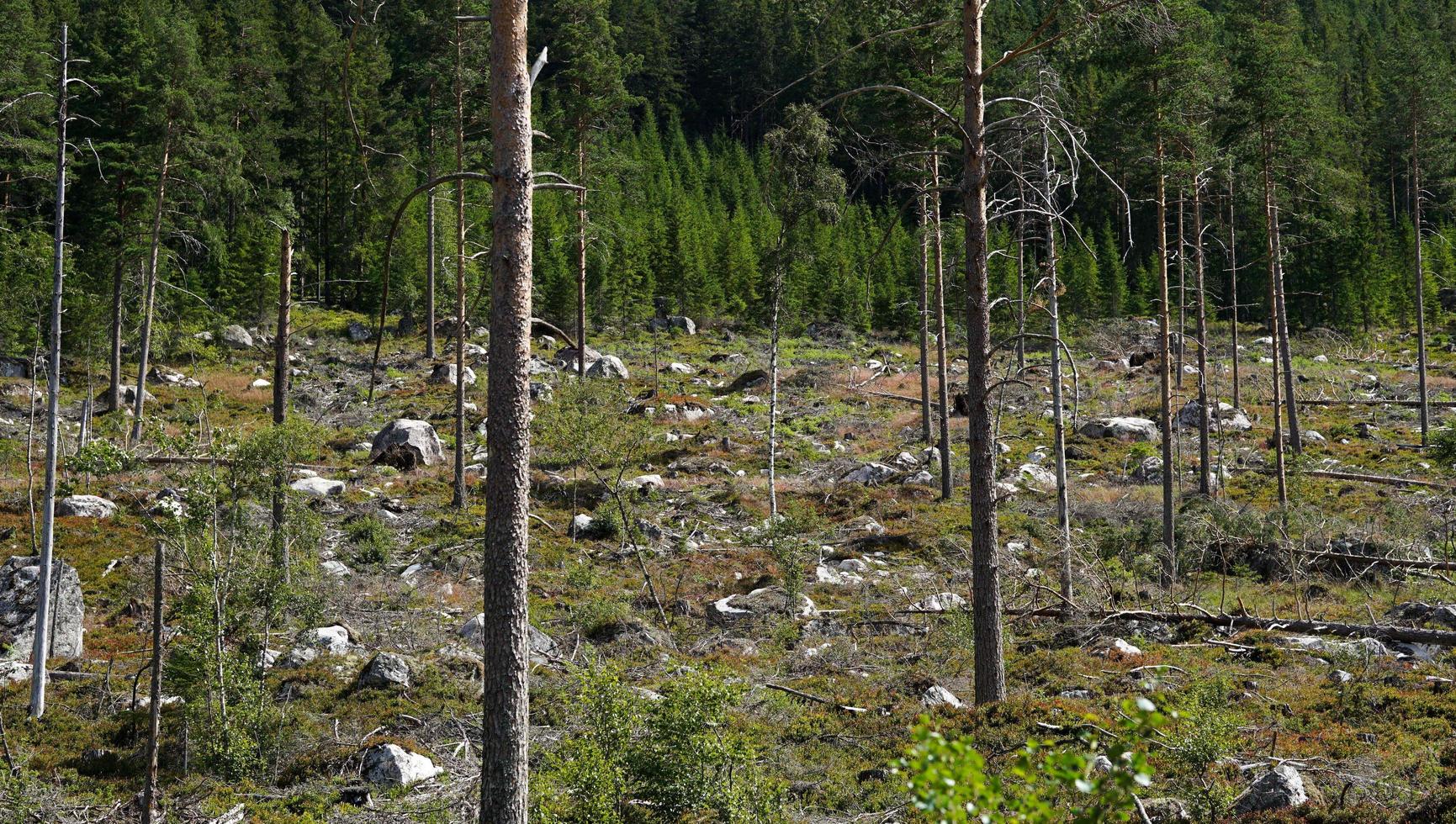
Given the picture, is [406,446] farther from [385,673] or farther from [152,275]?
[385,673]

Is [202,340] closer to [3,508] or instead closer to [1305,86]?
[3,508]

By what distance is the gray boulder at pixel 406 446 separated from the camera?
26.8 m

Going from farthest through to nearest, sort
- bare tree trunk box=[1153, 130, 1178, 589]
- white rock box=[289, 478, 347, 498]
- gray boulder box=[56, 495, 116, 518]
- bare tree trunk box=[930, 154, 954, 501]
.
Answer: bare tree trunk box=[930, 154, 954, 501] → white rock box=[289, 478, 347, 498] → gray boulder box=[56, 495, 116, 518] → bare tree trunk box=[1153, 130, 1178, 589]

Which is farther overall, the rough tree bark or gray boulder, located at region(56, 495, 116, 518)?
gray boulder, located at region(56, 495, 116, 518)

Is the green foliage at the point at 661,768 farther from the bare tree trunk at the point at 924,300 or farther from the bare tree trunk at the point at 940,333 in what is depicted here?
the bare tree trunk at the point at 924,300

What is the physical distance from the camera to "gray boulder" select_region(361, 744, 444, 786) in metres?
10.2

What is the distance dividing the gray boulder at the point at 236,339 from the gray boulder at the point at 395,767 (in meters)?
36.3

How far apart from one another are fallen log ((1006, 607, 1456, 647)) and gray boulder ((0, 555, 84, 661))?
14105 millimetres

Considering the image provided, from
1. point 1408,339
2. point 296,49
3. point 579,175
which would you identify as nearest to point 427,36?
point 579,175

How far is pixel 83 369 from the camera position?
35.4 meters

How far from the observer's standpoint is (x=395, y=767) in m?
10.3

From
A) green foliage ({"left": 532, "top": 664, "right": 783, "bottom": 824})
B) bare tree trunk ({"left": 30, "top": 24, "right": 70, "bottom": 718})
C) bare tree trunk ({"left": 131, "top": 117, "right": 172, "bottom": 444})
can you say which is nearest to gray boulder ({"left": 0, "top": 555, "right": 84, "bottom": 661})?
bare tree trunk ({"left": 30, "top": 24, "right": 70, "bottom": 718})

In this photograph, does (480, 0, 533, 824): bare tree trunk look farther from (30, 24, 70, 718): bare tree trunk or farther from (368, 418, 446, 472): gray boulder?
(368, 418, 446, 472): gray boulder

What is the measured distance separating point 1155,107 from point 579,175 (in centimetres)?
1753
